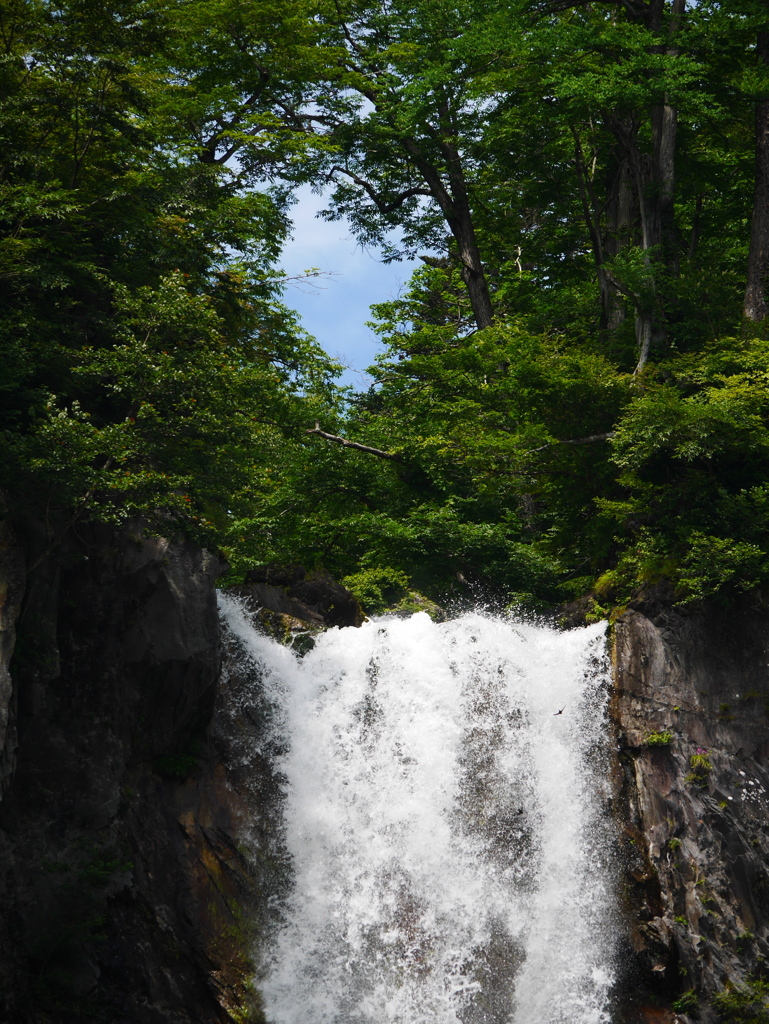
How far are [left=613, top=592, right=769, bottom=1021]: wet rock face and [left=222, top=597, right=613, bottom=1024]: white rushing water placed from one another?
491 millimetres

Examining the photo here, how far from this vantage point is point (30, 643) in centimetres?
1149

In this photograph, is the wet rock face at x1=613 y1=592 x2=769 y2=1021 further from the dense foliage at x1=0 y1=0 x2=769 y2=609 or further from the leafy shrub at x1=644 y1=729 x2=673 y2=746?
the dense foliage at x1=0 y1=0 x2=769 y2=609

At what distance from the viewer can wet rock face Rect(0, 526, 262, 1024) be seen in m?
11.2

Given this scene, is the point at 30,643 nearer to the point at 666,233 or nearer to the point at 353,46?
the point at 666,233

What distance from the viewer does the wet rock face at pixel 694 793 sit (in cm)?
1216

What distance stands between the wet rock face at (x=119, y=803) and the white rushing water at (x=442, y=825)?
1193 mm

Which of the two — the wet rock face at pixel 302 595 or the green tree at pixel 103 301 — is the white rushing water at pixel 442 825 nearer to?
the wet rock face at pixel 302 595

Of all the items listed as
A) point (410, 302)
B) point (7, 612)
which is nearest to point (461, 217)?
point (410, 302)

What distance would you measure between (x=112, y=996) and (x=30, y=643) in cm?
453

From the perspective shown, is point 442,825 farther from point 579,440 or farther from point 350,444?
point 350,444

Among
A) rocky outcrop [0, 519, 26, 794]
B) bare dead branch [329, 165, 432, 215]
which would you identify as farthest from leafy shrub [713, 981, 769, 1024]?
bare dead branch [329, 165, 432, 215]

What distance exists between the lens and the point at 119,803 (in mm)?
12320

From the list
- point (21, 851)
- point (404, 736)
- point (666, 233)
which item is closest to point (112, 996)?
point (21, 851)

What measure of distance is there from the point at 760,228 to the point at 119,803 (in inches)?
590
